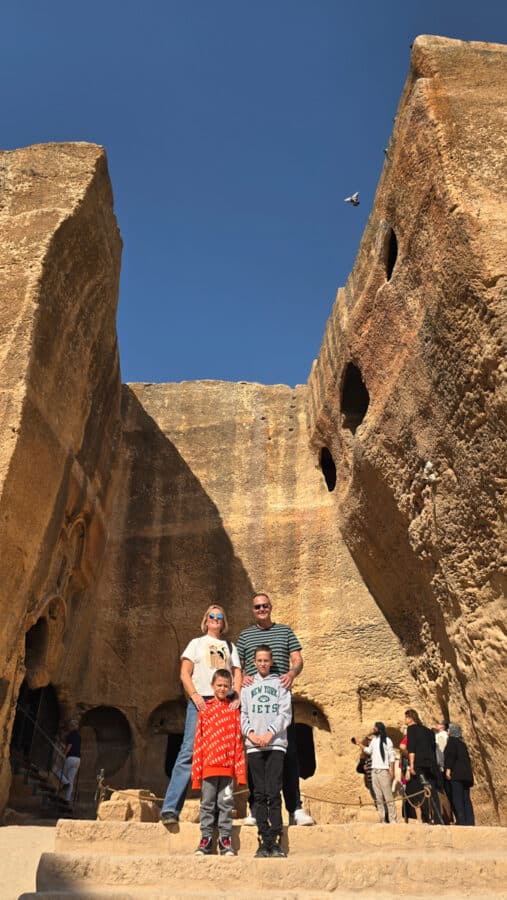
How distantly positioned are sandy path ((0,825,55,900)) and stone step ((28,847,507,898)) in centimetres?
96

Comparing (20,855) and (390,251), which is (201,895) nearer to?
(20,855)

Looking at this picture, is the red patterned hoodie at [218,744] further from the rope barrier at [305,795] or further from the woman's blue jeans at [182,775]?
the rope barrier at [305,795]

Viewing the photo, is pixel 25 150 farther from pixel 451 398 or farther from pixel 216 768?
pixel 216 768

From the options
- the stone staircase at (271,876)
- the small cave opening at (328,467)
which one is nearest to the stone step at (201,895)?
the stone staircase at (271,876)

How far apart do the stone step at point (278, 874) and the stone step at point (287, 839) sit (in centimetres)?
40

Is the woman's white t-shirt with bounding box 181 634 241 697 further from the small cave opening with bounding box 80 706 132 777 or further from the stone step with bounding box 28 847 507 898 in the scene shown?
the small cave opening with bounding box 80 706 132 777

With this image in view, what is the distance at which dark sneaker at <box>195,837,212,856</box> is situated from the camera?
364 centimetres

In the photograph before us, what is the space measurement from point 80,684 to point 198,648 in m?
6.00

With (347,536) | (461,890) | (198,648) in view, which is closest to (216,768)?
(198,648)

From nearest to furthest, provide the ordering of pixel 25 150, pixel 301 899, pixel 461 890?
pixel 301 899, pixel 461 890, pixel 25 150

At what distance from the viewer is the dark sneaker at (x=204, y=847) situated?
3637mm

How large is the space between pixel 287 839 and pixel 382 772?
2963 mm

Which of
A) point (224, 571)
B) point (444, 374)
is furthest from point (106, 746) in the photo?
point (444, 374)

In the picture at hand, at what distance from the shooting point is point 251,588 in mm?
10609
